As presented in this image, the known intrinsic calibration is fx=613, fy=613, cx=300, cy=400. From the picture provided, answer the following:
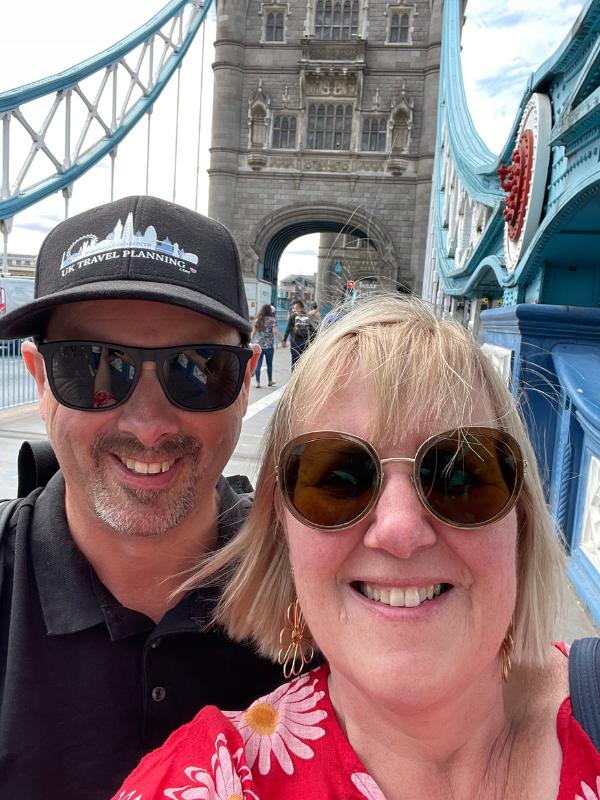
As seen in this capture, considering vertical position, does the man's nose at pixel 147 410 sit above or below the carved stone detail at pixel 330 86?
below

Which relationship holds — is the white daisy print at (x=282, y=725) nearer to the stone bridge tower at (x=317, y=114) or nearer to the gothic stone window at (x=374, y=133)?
the stone bridge tower at (x=317, y=114)

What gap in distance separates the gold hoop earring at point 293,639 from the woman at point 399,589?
11cm

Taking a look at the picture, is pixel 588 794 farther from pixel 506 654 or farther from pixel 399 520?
pixel 399 520

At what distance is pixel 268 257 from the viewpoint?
27.6m

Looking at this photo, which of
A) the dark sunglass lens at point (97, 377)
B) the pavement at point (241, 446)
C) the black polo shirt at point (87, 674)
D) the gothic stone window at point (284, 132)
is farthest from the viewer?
the gothic stone window at point (284, 132)

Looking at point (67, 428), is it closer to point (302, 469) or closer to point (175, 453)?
point (175, 453)

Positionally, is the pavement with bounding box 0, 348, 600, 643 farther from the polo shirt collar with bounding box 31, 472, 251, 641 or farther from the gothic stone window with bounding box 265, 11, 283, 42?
the gothic stone window with bounding box 265, 11, 283, 42

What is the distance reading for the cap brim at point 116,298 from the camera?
1277 millimetres

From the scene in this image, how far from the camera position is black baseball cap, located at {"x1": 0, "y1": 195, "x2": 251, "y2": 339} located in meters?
1.30

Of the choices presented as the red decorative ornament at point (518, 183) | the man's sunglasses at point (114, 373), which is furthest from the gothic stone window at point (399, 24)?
the man's sunglasses at point (114, 373)

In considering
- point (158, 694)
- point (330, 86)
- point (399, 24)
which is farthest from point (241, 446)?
point (399, 24)

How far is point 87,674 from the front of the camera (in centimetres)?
125

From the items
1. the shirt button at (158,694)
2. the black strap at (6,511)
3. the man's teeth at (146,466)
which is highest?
the man's teeth at (146,466)

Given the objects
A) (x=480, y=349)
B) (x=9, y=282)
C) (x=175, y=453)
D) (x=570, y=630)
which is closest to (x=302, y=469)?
(x=480, y=349)
